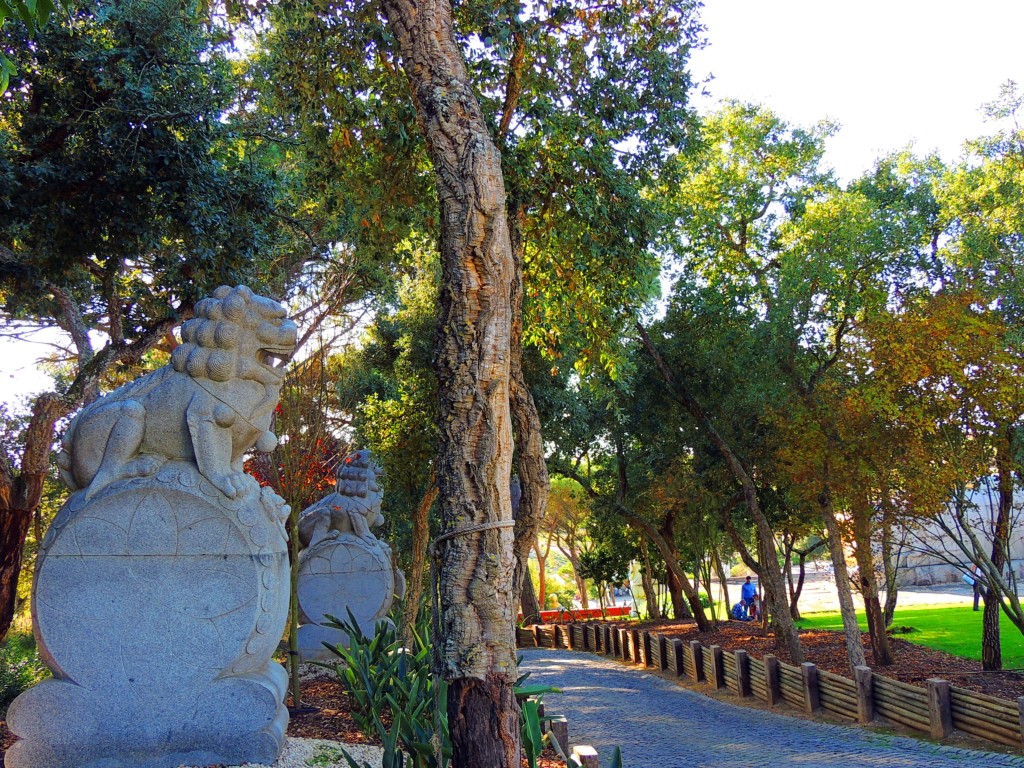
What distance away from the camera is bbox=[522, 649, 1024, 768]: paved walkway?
8.19m

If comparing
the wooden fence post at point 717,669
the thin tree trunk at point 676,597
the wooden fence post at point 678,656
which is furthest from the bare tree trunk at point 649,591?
the wooden fence post at point 717,669

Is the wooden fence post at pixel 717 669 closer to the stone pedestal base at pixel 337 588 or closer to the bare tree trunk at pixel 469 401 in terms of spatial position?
the stone pedestal base at pixel 337 588

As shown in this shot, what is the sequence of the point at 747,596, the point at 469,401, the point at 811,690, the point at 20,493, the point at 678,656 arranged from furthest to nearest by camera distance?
the point at 747,596 → the point at 678,656 → the point at 811,690 → the point at 20,493 → the point at 469,401

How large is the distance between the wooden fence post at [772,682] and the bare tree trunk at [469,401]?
8762 mm

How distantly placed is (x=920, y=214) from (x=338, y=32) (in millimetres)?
11719

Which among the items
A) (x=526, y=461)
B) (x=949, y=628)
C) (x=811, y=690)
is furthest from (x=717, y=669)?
(x=949, y=628)

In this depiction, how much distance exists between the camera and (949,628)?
19.8 m

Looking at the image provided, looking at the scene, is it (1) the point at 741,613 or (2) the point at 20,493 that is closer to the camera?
(2) the point at 20,493

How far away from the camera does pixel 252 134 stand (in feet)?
36.2

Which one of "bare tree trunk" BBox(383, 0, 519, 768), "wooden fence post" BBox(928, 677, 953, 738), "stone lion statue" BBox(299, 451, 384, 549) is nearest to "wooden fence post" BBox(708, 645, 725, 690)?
"wooden fence post" BBox(928, 677, 953, 738)

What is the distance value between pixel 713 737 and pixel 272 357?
22.9 feet

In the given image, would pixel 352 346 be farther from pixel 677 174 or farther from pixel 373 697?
pixel 373 697

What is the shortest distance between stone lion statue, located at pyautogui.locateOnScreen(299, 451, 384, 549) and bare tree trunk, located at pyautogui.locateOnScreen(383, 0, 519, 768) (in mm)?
7930

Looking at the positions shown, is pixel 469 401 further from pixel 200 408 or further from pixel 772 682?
pixel 772 682
